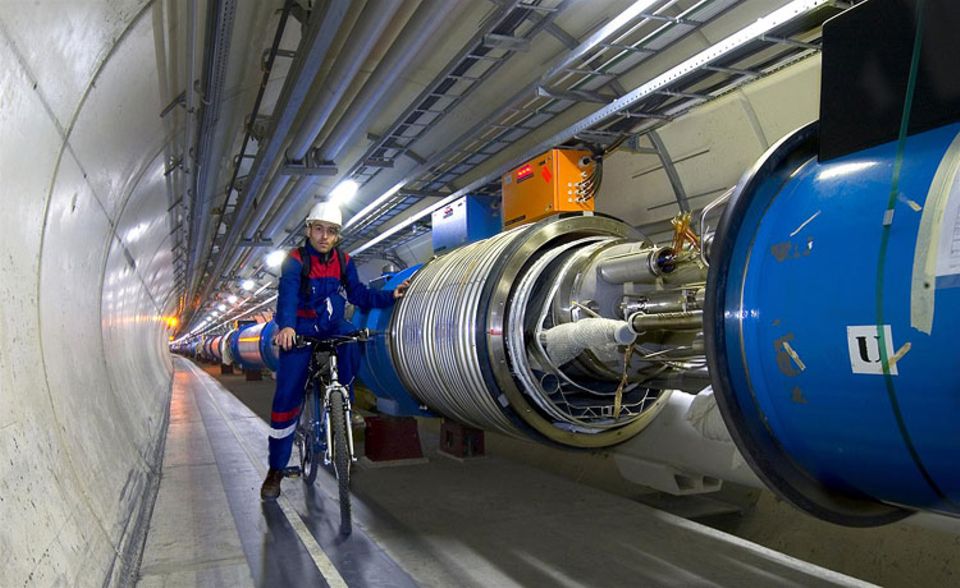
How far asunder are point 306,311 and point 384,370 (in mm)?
689

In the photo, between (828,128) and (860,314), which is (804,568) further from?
(828,128)

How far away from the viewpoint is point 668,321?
2.07 m

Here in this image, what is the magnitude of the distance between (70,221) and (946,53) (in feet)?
8.39

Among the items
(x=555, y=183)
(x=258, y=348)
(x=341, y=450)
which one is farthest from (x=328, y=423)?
(x=258, y=348)

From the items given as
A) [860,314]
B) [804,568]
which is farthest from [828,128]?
Result: [804,568]

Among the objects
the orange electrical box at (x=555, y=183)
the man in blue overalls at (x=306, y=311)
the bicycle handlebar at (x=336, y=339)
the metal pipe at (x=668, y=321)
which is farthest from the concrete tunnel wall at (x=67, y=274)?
the orange electrical box at (x=555, y=183)

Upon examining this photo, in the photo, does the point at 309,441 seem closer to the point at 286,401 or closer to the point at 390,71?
the point at 286,401

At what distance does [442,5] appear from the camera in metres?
2.57

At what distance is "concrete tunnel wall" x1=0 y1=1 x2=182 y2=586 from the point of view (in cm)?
152

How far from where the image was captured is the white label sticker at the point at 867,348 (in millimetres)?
1183

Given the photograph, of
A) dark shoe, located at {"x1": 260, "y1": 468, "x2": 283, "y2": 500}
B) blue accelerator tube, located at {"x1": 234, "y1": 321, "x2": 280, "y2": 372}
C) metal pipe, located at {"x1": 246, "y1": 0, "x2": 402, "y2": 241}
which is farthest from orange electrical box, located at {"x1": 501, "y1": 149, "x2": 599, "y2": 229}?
blue accelerator tube, located at {"x1": 234, "y1": 321, "x2": 280, "y2": 372}

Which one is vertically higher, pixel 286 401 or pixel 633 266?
pixel 633 266

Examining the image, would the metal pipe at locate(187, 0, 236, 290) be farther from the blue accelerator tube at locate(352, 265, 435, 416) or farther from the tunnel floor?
the tunnel floor

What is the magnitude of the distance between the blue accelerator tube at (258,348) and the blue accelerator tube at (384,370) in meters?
4.56
